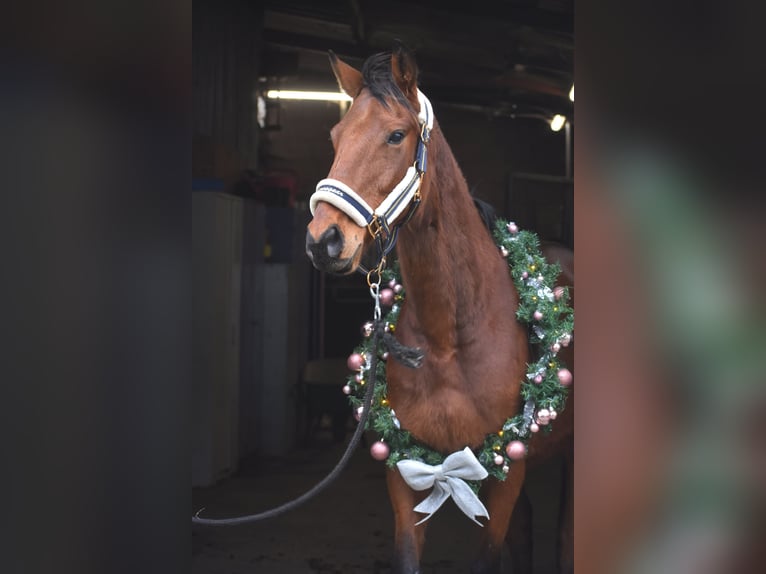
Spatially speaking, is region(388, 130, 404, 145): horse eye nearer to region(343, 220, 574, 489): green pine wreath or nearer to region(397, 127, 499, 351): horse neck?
region(397, 127, 499, 351): horse neck

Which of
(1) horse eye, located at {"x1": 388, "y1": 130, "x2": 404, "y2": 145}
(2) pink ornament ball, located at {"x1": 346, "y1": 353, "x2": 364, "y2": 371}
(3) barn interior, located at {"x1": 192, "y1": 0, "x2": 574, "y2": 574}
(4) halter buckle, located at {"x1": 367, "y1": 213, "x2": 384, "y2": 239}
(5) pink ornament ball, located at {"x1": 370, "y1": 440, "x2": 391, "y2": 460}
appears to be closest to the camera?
(4) halter buckle, located at {"x1": 367, "y1": 213, "x2": 384, "y2": 239}

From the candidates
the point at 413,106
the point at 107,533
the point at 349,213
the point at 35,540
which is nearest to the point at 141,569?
the point at 107,533

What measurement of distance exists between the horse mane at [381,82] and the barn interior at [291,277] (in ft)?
7.14

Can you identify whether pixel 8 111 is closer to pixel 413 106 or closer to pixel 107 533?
pixel 107 533

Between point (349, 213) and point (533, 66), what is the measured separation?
4.50 m

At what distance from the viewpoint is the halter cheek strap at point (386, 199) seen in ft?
7.45

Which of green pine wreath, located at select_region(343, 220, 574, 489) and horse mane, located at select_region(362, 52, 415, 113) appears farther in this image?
green pine wreath, located at select_region(343, 220, 574, 489)

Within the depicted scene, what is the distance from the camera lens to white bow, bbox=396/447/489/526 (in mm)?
2688

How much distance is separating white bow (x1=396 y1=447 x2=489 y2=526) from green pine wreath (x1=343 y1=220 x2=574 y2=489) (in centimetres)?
5

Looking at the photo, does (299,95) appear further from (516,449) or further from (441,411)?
(516,449)

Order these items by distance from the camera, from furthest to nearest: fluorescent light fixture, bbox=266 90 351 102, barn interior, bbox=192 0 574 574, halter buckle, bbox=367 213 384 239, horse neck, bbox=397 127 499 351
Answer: fluorescent light fixture, bbox=266 90 351 102
barn interior, bbox=192 0 574 574
horse neck, bbox=397 127 499 351
halter buckle, bbox=367 213 384 239

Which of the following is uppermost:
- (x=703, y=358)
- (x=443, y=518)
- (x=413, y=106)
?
(x=413, y=106)

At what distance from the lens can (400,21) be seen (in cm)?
591

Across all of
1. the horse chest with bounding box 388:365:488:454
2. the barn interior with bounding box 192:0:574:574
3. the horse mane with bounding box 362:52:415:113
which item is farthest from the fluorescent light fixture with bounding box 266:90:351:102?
the horse chest with bounding box 388:365:488:454
